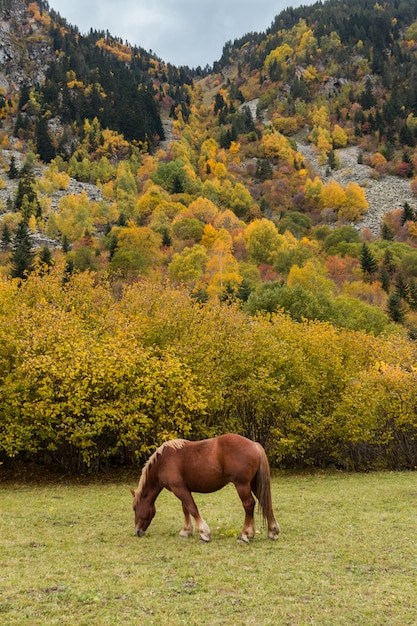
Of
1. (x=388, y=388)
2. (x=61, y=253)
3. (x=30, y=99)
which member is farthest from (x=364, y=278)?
(x=30, y=99)

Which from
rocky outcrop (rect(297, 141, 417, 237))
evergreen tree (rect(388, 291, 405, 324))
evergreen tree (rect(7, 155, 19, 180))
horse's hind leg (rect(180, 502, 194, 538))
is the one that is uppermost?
rocky outcrop (rect(297, 141, 417, 237))

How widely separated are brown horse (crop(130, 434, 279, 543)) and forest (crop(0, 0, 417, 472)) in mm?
8015

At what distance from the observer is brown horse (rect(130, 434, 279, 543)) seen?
9898 millimetres

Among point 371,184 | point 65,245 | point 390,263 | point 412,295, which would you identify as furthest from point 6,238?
point 371,184

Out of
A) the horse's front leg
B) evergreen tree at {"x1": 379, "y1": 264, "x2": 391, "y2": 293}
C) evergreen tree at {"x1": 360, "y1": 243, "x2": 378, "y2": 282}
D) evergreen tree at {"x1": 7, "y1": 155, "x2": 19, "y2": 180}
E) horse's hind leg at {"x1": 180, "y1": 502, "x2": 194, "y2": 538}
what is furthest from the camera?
evergreen tree at {"x1": 7, "y1": 155, "x2": 19, "y2": 180}

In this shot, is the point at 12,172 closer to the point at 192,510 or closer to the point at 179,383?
the point at 179,383

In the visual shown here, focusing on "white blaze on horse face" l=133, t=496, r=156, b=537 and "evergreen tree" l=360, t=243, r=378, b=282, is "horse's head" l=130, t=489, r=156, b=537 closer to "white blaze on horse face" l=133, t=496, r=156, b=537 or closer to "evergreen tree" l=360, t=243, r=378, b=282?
"white blaze on horse face" l=133, t=496, r=156, b=537

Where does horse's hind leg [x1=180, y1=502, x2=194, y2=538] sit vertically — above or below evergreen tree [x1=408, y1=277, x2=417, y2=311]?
below

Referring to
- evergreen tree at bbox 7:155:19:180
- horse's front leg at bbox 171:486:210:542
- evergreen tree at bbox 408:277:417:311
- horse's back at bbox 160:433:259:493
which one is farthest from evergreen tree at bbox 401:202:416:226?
horse's front leg at bbox 171:486:210:542

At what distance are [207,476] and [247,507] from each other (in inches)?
41.6

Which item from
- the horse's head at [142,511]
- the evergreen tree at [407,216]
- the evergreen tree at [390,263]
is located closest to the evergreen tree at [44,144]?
the evergreen tree at [407,216]

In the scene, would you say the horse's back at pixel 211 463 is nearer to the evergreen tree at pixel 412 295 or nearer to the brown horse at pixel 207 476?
the brown horse at pixel 207 476

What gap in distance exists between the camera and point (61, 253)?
8794 cm

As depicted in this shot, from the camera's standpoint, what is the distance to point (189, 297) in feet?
89.4
